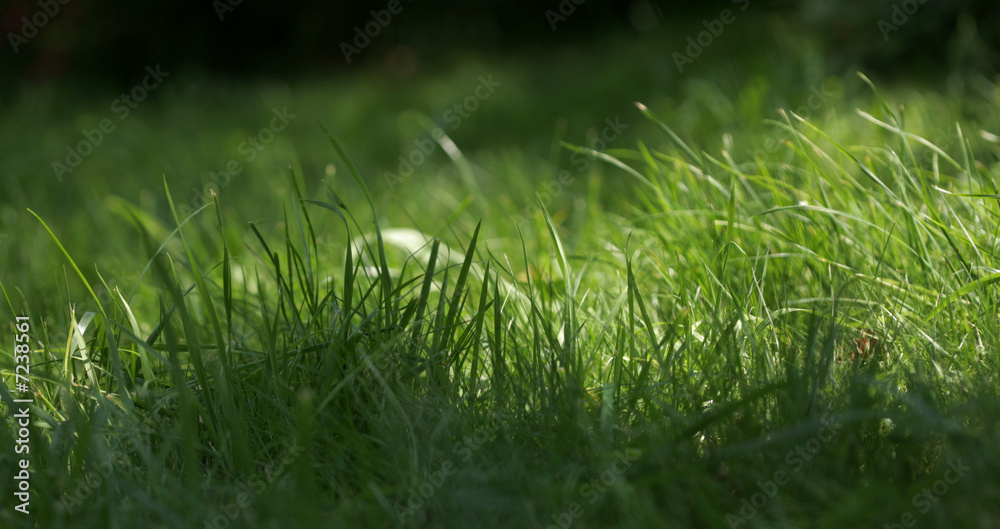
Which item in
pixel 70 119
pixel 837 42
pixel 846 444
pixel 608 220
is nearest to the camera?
pixel 846 444

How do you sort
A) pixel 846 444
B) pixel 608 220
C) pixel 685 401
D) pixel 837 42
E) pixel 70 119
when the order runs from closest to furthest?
pixel 846 444 → pixel 685 401 → pixel 608 220 → pixel 837 42 → pixel 70 119

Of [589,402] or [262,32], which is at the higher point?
[262,32]

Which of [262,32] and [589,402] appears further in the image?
[262,32]

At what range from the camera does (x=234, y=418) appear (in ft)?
3.98

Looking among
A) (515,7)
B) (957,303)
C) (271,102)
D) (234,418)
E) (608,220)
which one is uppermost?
(515,7)

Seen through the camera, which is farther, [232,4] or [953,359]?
[232,4]

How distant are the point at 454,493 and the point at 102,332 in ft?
2.85

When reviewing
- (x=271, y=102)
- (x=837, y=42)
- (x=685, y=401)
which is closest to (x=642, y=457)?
(x=685, y=401)

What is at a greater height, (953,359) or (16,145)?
(16,145)

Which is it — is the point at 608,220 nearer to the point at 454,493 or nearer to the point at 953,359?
the point at 953,359

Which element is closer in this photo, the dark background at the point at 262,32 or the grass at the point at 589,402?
the grass at the point at 589,402

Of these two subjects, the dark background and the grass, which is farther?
the dark background

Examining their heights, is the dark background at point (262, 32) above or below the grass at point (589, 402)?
above

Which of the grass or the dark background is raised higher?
the dark background
